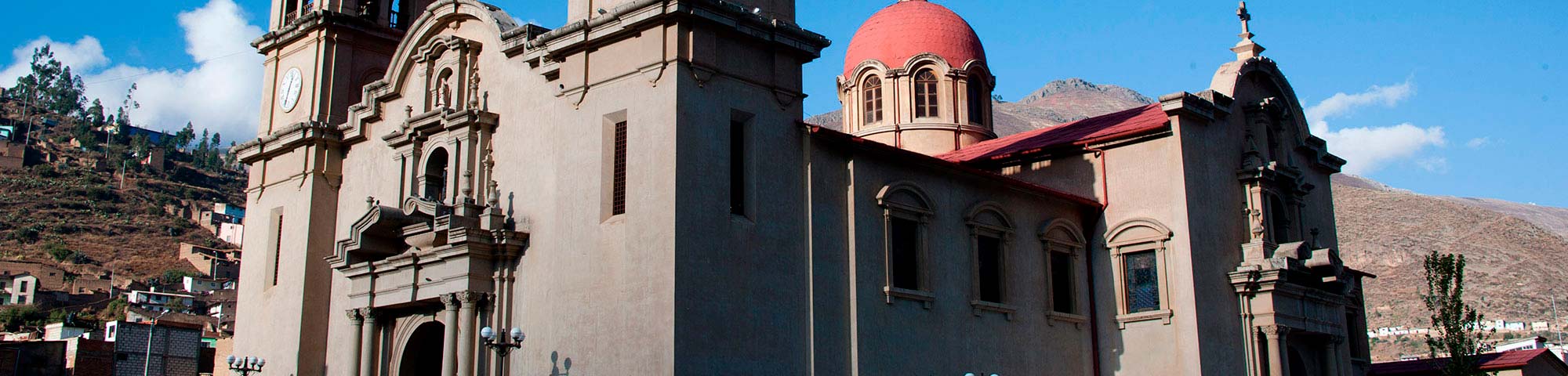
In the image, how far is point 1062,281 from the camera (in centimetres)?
2756

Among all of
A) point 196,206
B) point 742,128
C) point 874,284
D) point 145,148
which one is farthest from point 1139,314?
point 145,148

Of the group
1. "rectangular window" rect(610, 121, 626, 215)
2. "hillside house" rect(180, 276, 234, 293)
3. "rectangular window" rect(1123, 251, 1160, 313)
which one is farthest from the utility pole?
"hillside house" rect(180, 276, 234, 293)

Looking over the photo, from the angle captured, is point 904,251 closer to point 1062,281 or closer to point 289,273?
point 1062,281

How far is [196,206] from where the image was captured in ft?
415

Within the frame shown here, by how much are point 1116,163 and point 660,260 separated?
38.4 ft

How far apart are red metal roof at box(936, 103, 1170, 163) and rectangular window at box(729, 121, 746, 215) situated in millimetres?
9417

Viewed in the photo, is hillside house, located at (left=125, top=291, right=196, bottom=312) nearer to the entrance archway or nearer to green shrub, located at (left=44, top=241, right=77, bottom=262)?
→ green shrub, located at (left=44, top=241, right=77, bottom=262)

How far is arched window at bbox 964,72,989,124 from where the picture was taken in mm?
36625

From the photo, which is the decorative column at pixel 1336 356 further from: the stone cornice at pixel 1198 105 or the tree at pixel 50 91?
the tree at pixel 50 91

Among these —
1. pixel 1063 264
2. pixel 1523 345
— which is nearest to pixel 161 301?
pixel 1523 345

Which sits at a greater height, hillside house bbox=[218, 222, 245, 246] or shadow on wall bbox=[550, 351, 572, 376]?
hillside house bbox=[218, 222, 245, 246]

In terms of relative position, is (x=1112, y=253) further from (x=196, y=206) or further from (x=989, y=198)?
(x=196, y=206)

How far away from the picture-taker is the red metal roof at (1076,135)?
91.8 feet

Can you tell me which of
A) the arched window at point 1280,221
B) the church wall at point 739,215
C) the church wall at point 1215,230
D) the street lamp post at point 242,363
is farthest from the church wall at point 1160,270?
the street lamp post at point 242,363
